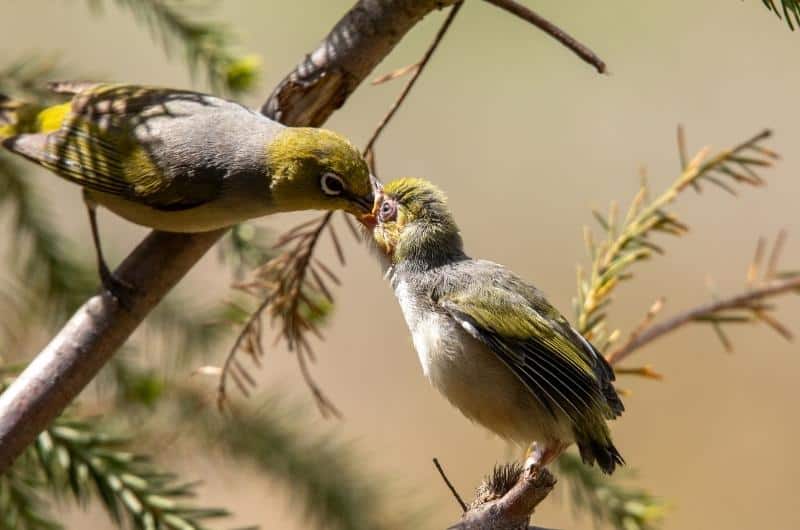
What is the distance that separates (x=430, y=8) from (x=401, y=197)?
40cm

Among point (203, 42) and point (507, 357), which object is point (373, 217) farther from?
point (203, 42)

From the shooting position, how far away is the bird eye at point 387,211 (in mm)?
2189

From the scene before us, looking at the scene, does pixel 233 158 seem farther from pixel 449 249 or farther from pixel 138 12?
pixel 449 249

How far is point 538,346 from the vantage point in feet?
5.83

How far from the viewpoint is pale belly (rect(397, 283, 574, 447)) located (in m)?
1.74

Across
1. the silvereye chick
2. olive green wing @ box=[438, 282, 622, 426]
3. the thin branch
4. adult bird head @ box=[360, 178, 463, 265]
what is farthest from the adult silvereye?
the thin branch

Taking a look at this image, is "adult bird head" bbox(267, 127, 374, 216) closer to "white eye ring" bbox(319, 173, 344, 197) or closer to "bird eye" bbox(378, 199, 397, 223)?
"white eye ring" bbox(319, 173, 344, 197)

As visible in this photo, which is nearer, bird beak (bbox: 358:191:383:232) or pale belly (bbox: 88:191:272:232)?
bird beak (bbox: 358:191:383:232)

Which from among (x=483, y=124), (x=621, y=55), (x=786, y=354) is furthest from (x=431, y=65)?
(x=786, y=354)

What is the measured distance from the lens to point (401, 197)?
7.11ft

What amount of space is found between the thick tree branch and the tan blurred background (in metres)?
2.23

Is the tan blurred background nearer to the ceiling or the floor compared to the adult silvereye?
nearer to the floor

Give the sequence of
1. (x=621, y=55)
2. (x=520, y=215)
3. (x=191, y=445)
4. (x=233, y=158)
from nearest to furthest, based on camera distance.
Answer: (x=233, y=158) < (x=191, y=445) < (x=520, y=215) < (x=621, y=55)

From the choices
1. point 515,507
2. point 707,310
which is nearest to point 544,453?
point 515,507
